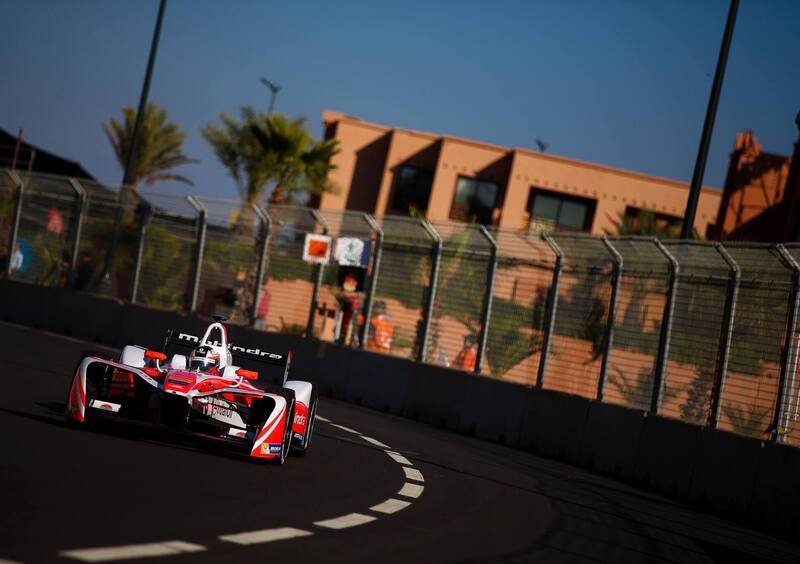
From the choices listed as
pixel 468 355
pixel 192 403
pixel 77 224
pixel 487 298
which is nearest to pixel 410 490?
pixel 192 403

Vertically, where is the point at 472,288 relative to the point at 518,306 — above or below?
above

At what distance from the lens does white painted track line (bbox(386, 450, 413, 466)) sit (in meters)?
12.6

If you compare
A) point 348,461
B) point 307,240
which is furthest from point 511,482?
point 307,240

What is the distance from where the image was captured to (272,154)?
46281mm

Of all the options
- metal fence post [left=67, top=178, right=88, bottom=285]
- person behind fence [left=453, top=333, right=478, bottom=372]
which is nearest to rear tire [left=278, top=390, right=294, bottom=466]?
person behind fence [left=453, top=333, right=478, bottom=372]

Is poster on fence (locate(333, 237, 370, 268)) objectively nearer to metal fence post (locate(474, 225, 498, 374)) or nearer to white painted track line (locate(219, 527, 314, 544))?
metal fence post (locate(474, 225, 498, 374))

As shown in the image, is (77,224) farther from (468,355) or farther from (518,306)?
(518,306)

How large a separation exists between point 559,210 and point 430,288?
36857 millimetres

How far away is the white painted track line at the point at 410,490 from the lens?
9912 mm

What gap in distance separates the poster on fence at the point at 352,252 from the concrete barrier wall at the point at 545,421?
1.66 meters

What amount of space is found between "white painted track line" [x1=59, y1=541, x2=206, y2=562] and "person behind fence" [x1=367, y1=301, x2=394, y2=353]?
16.1 meters

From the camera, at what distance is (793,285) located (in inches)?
567

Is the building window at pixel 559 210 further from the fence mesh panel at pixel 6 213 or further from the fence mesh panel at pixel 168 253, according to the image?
the fence mesh panel at pixel 168 253

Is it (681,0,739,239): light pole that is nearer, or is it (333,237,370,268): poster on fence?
(681,0,739,239): light pole
